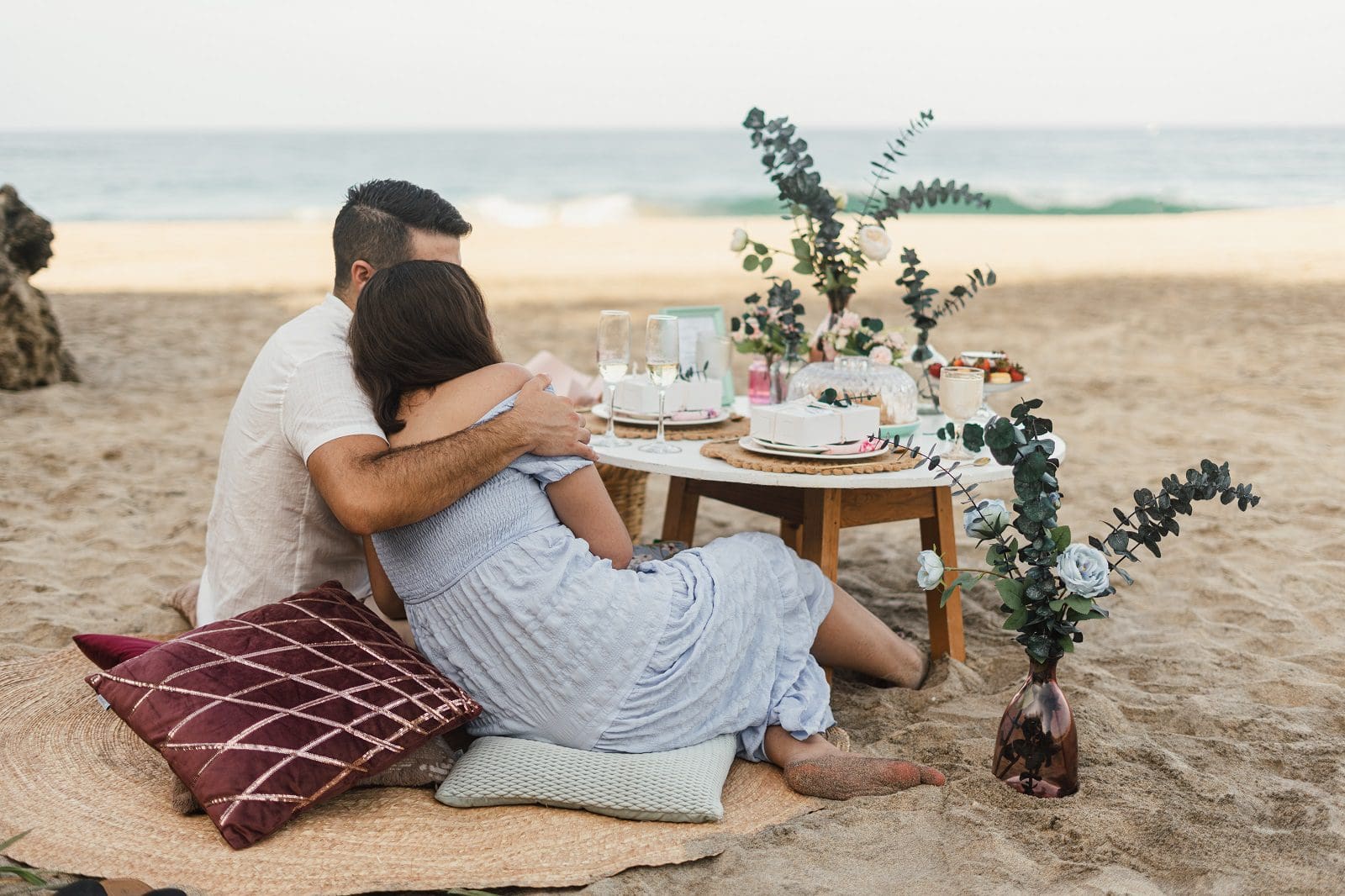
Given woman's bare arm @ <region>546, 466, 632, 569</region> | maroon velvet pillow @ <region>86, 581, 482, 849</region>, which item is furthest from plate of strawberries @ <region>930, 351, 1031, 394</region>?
maroon velvet pillow @ <region>86, 581, 482, 849</region>

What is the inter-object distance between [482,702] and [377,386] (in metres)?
0.81

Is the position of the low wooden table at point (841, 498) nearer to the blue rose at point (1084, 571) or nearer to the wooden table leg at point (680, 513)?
the wooden table leg at point (680, 513)

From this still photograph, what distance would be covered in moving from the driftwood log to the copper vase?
23.5 feet

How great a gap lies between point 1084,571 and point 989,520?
0.78 ft

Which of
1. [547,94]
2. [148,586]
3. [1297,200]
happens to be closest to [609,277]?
[148,586]

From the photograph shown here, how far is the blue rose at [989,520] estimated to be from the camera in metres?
2.64

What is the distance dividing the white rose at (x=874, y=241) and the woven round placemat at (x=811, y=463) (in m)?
0.73

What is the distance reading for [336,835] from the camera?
8.12ft

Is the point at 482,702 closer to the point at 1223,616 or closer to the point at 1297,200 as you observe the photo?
the point at 1223,616

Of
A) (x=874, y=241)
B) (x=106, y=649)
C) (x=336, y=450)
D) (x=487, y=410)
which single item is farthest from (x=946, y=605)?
(x=106, y=649)

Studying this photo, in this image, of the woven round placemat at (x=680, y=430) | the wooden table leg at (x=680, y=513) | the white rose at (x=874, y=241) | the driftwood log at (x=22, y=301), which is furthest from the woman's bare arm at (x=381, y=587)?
the driftwood log at (x=22, y=301)

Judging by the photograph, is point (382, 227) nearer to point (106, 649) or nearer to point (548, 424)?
point (548, 424)

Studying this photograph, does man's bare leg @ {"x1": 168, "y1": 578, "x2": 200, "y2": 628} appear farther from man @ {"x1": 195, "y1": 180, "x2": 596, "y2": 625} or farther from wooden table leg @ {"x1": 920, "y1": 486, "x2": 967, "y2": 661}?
wooden table leg @ {"x1": 920, "y1": 486, "x2": 967, "y2": 661}

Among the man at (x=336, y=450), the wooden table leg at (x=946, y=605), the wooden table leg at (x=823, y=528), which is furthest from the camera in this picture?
the wooden table leg at (x=946, y=605)
